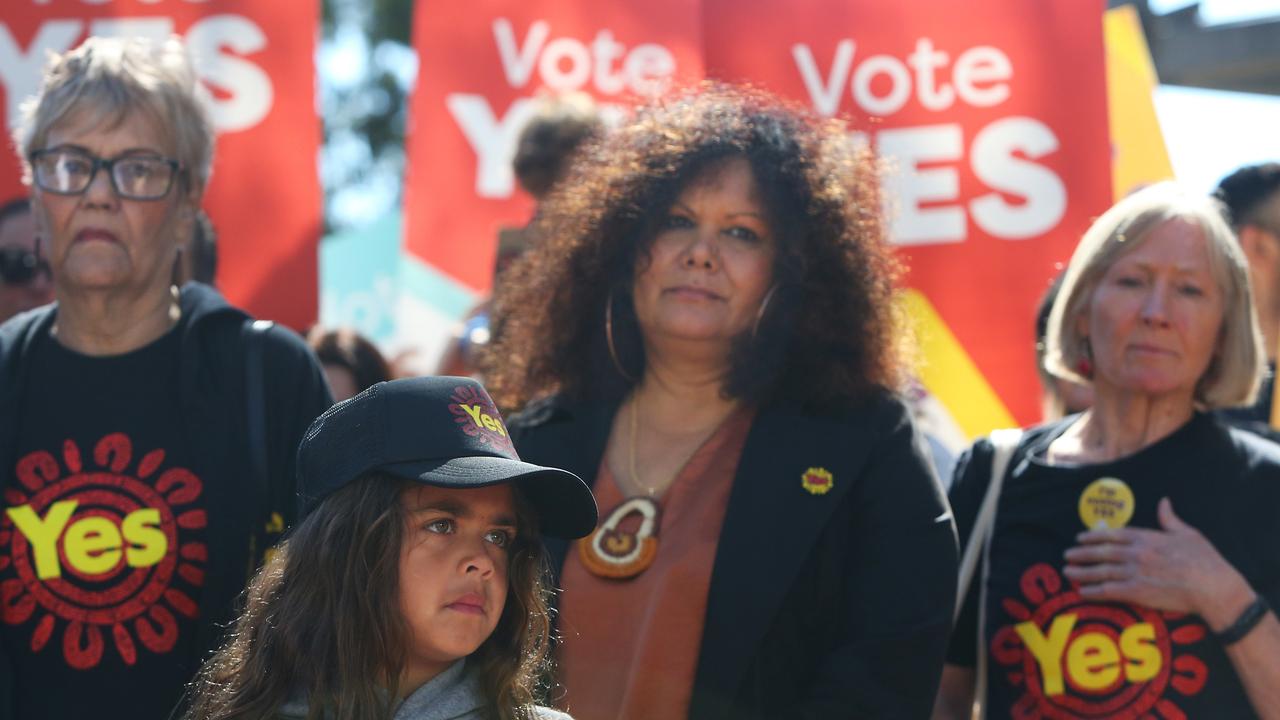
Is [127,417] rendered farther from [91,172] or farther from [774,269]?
[774,269]

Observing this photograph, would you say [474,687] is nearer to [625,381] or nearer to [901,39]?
[625,381]

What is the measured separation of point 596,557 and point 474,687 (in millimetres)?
676

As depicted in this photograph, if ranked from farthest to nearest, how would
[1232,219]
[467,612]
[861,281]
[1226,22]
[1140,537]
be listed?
[1226,22] → [1232,219] → [861,281] → [1140,537] → [467,612]

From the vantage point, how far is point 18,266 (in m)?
4.43

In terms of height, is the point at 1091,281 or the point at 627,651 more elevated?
the point at 1091,281

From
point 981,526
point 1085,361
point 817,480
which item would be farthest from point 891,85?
point 817,480

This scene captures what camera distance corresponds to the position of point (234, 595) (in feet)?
9.93

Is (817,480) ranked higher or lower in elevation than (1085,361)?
lower

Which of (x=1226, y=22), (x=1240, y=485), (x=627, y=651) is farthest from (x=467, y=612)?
(x=1226, y=22)

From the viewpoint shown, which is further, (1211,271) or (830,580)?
(1211,271)

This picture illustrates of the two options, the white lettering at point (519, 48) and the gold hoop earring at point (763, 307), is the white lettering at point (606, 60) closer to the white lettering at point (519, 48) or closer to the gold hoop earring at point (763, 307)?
the white lettering at point (519, 48)

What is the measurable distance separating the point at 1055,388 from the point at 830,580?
1.49m

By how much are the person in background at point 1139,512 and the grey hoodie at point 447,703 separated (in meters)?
1.23

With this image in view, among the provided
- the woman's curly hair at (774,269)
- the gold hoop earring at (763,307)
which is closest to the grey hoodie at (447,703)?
the woman's curly hair at (774,269)
